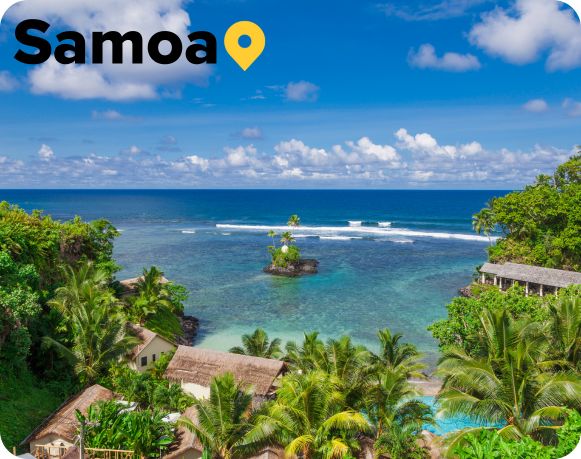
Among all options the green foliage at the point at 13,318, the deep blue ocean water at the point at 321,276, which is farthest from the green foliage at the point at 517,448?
the deep blue ocean water at the point at 321,276

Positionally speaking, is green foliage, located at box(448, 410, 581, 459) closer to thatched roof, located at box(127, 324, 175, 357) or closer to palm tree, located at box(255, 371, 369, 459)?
palm tree, located at box(255, 371, 369, 459)

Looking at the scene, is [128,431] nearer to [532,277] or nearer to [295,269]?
[532,277]

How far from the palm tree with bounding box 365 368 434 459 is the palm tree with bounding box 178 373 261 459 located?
3993mm

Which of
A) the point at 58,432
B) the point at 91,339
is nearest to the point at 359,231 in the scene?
the point at 91,339

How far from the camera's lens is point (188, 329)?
2870 cm

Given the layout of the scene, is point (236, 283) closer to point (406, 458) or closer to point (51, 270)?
point (51, 270)

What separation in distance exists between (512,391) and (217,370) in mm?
11486

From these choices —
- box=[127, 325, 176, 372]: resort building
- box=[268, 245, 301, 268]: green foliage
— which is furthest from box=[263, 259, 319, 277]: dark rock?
box=[127, 325, 176, 372]: resort building

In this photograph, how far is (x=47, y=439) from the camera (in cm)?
1482

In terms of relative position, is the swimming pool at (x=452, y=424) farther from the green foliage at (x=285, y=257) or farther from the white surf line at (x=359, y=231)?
the white surf line at (x=359, y=231)

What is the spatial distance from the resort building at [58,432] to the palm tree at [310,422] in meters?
6.72

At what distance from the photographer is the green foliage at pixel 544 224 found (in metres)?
35.4

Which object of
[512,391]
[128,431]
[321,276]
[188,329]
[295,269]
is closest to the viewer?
[512,391]

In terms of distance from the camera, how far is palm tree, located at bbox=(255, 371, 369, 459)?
1277cm
